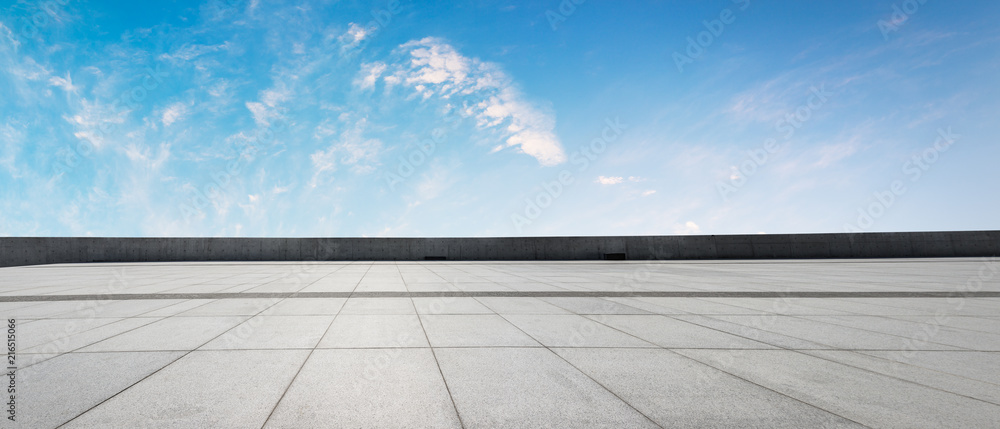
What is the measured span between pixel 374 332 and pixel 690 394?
3654 millimetres

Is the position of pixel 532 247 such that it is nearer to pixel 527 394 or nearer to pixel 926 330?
pixel 926 330

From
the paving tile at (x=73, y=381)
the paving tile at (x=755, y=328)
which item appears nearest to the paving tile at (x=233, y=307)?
the paving tile at (x=73, y=381)

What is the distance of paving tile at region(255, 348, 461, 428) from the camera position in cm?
253

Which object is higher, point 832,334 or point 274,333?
point 274,333

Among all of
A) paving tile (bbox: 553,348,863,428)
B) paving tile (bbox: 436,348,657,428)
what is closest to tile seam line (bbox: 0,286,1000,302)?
paving tile (bbox: 436,348,657,428)

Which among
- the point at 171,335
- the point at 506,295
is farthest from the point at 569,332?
the point at 171,335

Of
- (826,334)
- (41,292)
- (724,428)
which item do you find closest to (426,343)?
(724,428)

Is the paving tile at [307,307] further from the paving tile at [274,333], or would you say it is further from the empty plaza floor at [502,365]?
the paving tile at [274,333]

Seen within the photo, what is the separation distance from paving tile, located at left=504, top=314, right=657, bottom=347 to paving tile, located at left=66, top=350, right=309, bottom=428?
2.71 metres

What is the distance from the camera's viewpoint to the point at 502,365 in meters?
3.66

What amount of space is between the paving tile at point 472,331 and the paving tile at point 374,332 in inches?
7.3

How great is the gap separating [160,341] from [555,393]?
460 cm

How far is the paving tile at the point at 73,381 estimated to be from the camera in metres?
2.62

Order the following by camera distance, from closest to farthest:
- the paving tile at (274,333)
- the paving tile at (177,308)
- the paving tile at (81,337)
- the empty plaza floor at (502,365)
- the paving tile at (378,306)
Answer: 1. the empty plaza floor at (502,365)
2. the paving tile at (81,337)
3. the paving tile at (274,333)
4. the paving tile at (177,308)
5. the paving tile at (378,306)
